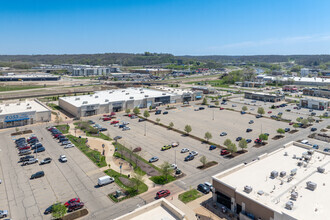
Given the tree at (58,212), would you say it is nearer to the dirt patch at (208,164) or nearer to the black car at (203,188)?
the black car at (203,188)

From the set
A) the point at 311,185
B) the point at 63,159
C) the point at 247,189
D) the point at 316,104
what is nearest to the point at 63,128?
the point at 63,159

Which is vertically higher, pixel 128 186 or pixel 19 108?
pixel 19 108

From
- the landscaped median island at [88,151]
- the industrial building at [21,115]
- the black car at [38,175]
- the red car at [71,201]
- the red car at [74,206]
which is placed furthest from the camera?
the industrial building at [21,115]

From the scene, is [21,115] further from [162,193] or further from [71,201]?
[162,193]

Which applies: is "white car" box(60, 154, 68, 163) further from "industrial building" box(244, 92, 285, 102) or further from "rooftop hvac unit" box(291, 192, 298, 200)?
"industrial building" box(244, 92, 285, 102)

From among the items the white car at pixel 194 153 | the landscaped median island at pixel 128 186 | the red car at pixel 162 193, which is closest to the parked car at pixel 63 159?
the landscaped median island at pixel 128 186

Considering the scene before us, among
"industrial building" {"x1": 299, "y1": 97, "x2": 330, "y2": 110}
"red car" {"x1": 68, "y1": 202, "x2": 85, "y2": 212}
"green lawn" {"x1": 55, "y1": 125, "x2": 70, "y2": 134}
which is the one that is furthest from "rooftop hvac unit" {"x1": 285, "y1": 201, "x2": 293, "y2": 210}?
"industrial building" {"x1": 299, "y1": 97, "x2": 330, "y2": 110}

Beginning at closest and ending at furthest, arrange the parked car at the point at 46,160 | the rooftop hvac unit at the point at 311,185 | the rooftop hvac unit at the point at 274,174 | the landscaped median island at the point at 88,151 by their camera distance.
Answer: the rooftop hvac unit at the point at 311,185 < the rooftop hvac unit at the point at 274,174 < the parked car at the point at 46,160 < the landscaped median island at the point at 88,151
